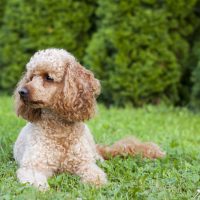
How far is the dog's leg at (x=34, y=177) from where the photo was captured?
5.21m

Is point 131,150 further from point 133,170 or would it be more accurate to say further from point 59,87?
point 59,87

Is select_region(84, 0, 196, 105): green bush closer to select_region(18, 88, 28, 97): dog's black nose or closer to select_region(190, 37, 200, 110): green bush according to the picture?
select_region(190, 37, 200, 110): green bush

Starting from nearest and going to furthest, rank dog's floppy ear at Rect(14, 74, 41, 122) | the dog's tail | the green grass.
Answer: the green grass < dog's floppy ear at Rect(14, 74, 41, 122) < the dog's tail

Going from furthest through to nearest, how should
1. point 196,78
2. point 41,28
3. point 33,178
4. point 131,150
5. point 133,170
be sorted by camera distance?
1. point 41,28
2. point 196,78
3. point 131,150
4. point 133,170
5. point 33,178

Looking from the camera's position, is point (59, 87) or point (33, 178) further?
point (59, 87)

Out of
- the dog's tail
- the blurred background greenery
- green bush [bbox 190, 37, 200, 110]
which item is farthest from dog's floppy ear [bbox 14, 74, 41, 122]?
green bush [bbox 190, 37, 200, 110]

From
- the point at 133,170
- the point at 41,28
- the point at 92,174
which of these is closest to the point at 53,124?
the point at 92,174

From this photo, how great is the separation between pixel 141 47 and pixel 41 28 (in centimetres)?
Answer: 192

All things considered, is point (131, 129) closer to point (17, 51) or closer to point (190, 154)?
point (190, 154)

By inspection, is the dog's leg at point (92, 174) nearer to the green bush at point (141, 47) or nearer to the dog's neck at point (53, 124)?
the dog's neck at point (53, 124)

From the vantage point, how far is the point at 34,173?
5422mm

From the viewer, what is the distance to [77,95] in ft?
18.3

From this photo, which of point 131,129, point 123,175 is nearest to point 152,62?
point 131,129

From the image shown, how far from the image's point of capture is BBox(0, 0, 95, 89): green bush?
37.5 ft
